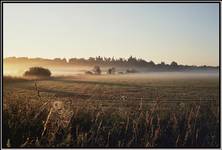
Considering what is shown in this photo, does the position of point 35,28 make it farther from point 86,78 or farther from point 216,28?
point 216,28

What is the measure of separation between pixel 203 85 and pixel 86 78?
124 cm

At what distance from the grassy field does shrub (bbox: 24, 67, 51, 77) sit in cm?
8

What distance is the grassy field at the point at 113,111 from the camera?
4.40 meters

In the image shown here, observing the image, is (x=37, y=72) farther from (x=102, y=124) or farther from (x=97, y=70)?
(x=102, y=124)

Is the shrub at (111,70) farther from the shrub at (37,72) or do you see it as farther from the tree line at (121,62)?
the shrub at (37,72)

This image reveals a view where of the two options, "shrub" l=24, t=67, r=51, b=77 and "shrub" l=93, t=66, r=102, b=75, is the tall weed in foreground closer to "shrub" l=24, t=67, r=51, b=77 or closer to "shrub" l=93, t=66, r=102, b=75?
"shrub" l=24, t=67, r=51, b=77

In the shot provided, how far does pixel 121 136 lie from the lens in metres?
4.44

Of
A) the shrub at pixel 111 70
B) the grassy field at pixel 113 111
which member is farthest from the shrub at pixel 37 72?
the shrub at pixel 111 70

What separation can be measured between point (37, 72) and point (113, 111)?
2.88 ft

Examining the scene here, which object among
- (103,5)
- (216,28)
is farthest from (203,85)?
(103,5)

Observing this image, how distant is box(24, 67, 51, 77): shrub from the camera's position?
4512 mm

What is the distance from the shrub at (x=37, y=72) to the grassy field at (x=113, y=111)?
0.08 m

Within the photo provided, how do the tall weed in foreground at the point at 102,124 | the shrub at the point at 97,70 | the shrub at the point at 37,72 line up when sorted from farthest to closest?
the shrub at the point at 97,70
the shrub at the point at 37,72
the tall weed in foreground at the point at 102,124

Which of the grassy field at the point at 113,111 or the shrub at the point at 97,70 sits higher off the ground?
the shrub at the point at 97,70
